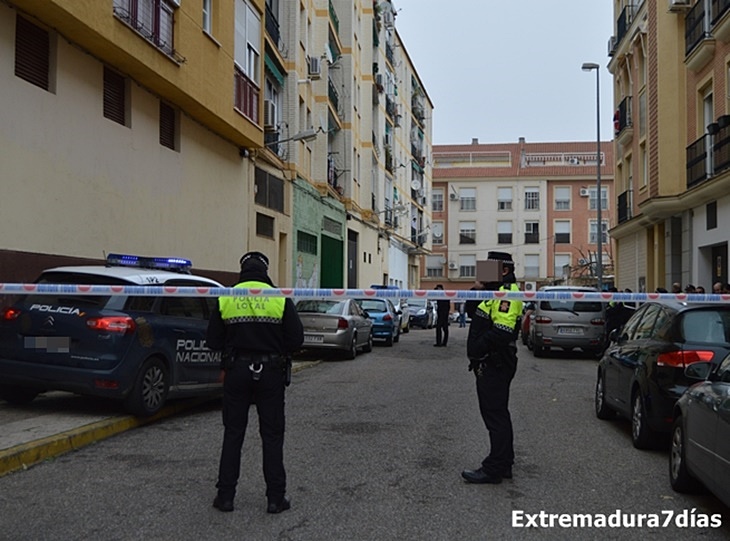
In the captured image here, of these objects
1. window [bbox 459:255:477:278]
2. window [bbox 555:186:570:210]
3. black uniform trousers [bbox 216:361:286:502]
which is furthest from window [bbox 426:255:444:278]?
black uniform trousers [bbox 216:361:286:502]

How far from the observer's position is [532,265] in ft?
227

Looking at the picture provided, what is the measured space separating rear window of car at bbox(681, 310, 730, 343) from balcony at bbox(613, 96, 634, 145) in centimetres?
2343

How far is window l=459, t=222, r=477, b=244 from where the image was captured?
7006cm

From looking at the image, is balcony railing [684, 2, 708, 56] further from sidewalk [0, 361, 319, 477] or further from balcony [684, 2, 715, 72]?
sidewalk [0, 361, 319, 477]

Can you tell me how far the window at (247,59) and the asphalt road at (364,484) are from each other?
11234mm

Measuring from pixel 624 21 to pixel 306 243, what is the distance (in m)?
14.8

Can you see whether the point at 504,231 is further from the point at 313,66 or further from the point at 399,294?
the point at 399,294

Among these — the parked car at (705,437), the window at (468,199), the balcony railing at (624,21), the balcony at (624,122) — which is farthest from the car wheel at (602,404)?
the window at (468,199)

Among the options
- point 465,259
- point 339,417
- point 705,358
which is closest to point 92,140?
point 339,417

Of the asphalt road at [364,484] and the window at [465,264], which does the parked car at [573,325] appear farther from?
the window at [465,264]

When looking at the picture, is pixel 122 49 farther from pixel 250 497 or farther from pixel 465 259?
pixel 465 259

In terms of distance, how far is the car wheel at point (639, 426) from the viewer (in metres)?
7.58

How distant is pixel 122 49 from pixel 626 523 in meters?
10.6

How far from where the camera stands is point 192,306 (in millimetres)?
9508
